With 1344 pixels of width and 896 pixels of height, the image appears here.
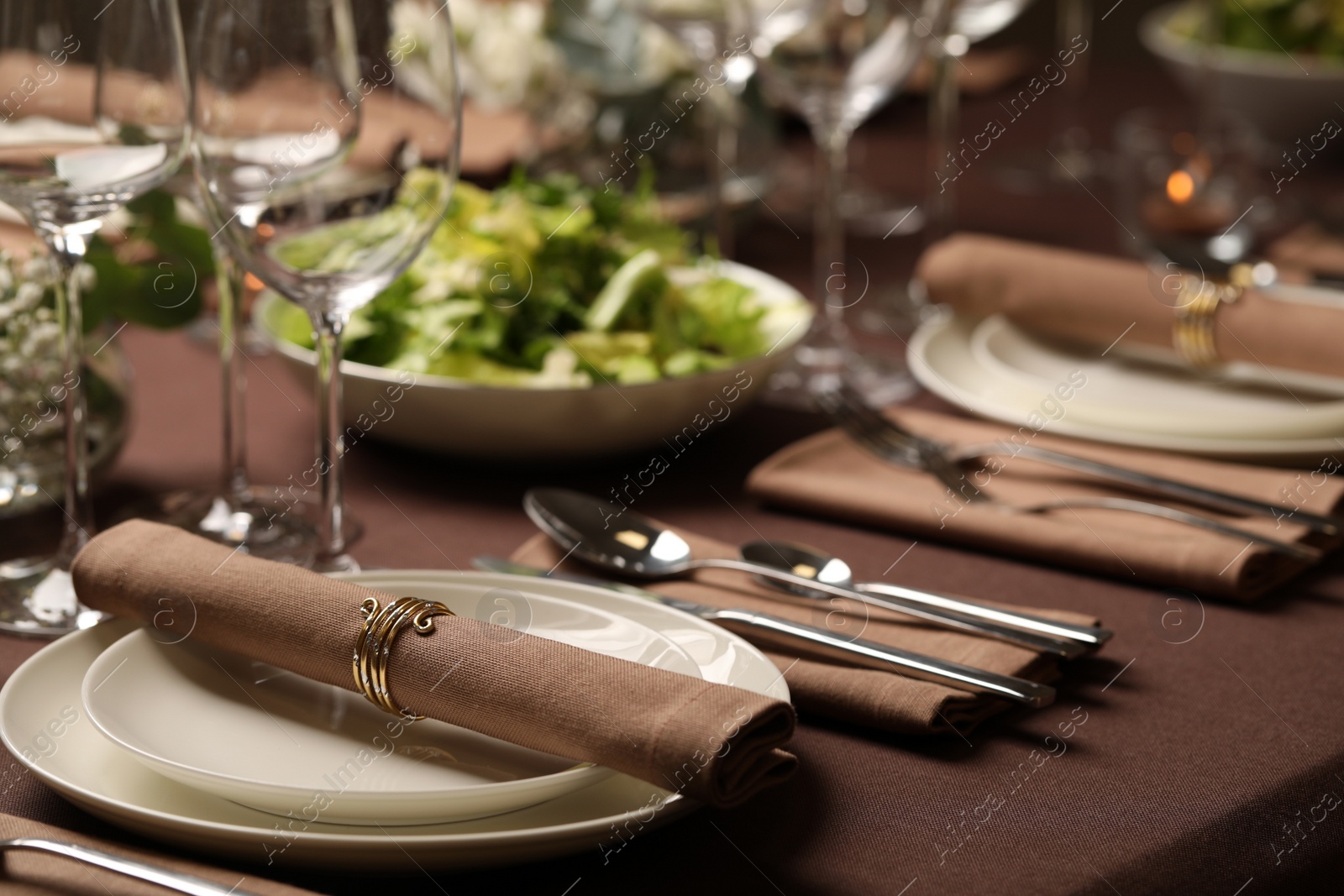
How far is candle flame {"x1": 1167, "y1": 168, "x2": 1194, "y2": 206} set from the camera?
5.07 feet

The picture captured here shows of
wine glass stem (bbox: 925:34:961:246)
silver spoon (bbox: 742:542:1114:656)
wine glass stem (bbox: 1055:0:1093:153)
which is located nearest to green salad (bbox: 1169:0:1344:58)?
wine glass stem (bbox: 1055:0:1093:153)

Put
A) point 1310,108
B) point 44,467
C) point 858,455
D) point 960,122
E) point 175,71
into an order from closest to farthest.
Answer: point 175,71
point 44,467
point 858,455
point 1310,108
point 960,122

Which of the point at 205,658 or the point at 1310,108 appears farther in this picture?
the point at 1310,108

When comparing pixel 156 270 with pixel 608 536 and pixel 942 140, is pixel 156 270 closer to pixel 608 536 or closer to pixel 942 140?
pixel 608 536

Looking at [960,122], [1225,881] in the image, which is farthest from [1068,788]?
[960,122]

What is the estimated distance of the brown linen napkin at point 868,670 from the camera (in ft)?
2.12

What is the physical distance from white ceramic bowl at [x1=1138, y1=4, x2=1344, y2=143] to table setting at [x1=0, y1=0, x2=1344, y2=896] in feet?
1.20

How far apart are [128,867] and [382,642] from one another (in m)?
0.13

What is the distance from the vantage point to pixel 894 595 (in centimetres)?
75

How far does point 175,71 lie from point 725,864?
0.48 m

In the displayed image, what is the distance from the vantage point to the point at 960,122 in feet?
6.89

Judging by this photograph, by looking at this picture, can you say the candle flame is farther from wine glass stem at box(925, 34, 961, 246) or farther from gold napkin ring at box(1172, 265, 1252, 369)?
gold napkin ring at box(1172, 265, 1252, 369)

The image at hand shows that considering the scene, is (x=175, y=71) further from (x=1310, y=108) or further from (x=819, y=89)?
(x=1310, y=108)

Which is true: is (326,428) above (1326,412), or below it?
above
